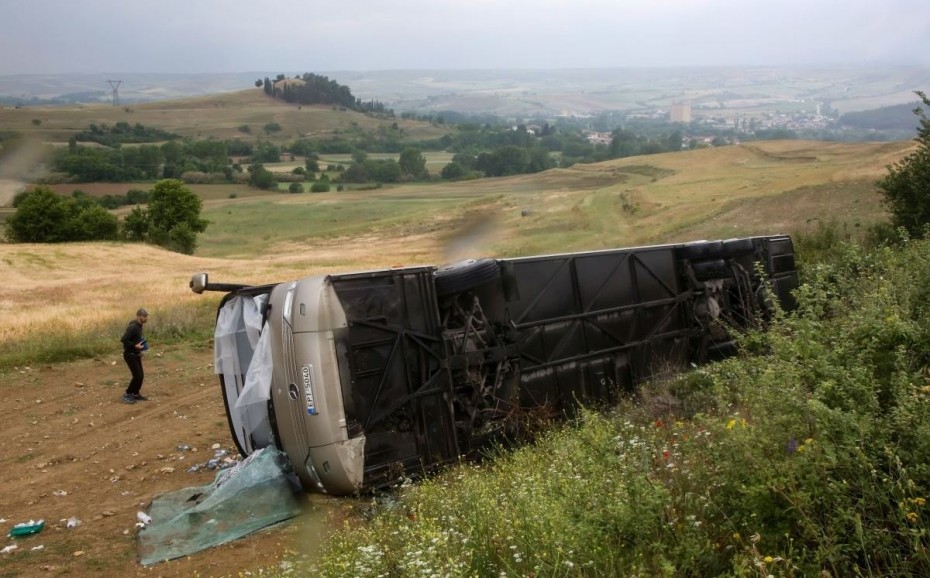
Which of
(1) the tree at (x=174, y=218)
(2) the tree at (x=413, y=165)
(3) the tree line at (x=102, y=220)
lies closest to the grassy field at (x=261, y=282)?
(1) the tree at (x=174, y=218)

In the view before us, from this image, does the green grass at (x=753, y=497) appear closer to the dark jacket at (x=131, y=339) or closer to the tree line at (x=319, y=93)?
the dark jacket at (x=131, y=339)

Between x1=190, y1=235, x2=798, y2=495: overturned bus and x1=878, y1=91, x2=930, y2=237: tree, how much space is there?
505 inches

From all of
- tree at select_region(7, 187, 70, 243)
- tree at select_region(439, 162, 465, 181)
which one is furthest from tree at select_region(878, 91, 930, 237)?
tree at select_region(439, 162, 465, 181)

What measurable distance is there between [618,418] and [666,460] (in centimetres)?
317

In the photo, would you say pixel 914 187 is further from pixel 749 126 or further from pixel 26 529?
pixel 749 126

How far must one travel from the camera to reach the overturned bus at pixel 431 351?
25.3 ft

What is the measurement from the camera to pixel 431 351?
831cm

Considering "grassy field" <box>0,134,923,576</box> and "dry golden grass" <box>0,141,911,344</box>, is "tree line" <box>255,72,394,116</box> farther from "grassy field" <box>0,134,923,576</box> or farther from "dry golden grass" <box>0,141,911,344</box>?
"dry golden grass" <box>0,141,911,344</box>

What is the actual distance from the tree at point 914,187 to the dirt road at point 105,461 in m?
17.8

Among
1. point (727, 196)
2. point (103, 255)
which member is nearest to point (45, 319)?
point (103, 255)

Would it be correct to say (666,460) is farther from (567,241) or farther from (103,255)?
(103,255)

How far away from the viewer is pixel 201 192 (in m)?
106

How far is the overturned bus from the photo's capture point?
773cm

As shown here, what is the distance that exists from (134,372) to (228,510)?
249 inches
